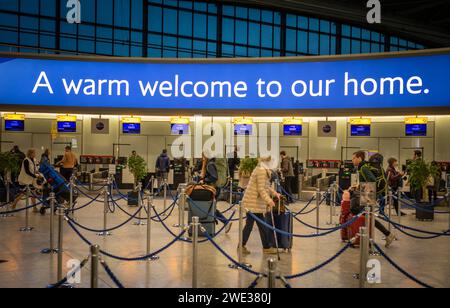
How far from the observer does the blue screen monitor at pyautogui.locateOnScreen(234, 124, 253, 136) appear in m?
24.8

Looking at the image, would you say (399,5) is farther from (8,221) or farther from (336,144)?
(8,221)

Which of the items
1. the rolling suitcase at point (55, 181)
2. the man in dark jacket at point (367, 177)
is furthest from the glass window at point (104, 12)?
the man in dark jacket at point (367, 177)

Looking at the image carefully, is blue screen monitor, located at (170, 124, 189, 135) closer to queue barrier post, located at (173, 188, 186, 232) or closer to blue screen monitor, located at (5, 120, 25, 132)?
blue screen monitor, located at (5, 120, 25, 132)

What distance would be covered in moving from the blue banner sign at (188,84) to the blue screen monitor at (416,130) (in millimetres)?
2400

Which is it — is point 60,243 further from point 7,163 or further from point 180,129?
point 180,129

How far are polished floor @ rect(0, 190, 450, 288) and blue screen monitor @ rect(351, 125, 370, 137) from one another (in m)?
11.9

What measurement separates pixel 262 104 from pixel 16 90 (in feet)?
36.0

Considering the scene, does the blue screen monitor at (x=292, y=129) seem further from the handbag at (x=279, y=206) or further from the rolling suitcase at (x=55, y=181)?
the handbag at (x=279, y=206)

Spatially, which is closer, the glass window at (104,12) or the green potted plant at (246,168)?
the green potted plant at (246,168)

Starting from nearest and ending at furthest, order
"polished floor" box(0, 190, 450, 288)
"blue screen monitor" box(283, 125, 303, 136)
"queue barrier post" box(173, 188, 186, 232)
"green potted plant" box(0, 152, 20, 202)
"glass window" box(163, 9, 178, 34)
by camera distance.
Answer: "polished floor" box(0, 190, 450, 288) → "queue barrier post" box(173, 188, 186, 232) → "green potted plant" box(0, 152, 20, 202) → "blue screen monitor" box(283, 125, 303, 136) → "glass window" box(163, 9, 178, 34)

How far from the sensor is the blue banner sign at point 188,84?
2244 cm

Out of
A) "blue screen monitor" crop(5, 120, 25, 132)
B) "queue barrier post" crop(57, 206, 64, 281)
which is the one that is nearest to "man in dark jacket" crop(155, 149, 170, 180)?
"blue screen monitor" crop(5, 120, 25, 132)

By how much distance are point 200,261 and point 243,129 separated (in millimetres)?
16265

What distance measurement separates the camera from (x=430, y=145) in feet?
76.6
